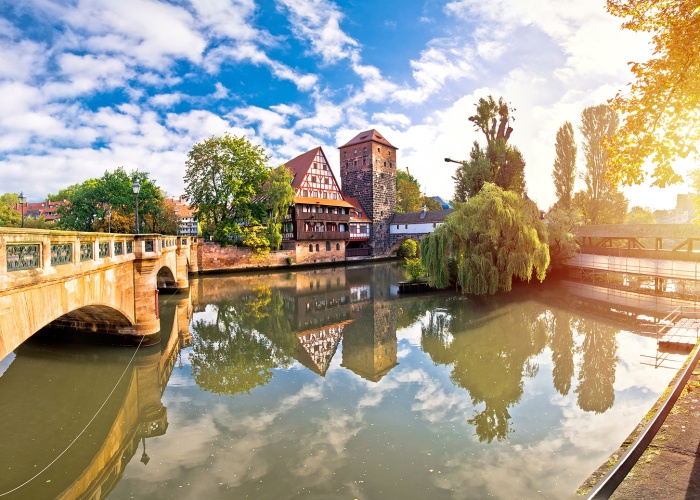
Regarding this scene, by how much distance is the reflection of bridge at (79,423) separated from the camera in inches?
227

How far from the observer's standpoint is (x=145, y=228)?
44.8m

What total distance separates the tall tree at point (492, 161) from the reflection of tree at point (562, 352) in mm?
13124

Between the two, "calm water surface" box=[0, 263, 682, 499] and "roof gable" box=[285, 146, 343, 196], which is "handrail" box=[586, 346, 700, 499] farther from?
"roof gable" box=[285, 146, 343, 196]

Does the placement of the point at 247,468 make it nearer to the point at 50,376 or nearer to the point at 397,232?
the point at 50,376

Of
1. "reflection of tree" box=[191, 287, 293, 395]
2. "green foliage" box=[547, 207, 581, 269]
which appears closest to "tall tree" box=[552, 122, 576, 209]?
"green foliage" box=[547, 207, 581, 269]

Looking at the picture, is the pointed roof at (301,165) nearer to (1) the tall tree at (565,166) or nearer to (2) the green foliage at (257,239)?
(2) the green foliage at (257,239)

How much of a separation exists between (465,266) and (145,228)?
Result: 1501 inches

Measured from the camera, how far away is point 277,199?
3788 cm

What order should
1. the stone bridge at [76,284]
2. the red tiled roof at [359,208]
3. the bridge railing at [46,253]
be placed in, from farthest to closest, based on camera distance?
the red tiled roof at [359,208] → the stone bridge at [76,284] → the bridge railing at [46,253]

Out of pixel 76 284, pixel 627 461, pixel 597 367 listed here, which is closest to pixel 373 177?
pixel 597 367

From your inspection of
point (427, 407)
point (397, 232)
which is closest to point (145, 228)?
point (397, 232)

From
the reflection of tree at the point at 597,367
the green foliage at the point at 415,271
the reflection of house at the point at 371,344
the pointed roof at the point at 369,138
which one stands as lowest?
the reflection of tree at the point at 597,367

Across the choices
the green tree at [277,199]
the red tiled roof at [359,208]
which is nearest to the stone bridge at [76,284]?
the green tree at [277,199]

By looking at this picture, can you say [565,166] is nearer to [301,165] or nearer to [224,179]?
[301,165]
